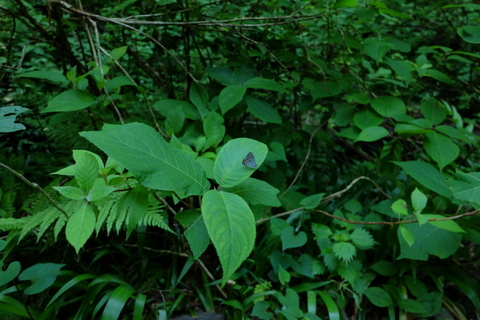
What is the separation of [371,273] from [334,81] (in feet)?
3.87

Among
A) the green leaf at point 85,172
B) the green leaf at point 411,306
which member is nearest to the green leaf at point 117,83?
the green leaf at point 85,172

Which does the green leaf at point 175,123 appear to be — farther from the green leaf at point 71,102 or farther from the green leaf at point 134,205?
the green leaf at point 134,205

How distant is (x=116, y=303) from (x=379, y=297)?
1.33 meters

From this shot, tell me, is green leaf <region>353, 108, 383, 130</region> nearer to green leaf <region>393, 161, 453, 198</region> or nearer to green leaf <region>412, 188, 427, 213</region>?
green leaf <region>393, 161, 453, 198</region>

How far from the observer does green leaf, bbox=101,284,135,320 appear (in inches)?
53.6

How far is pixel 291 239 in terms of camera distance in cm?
152

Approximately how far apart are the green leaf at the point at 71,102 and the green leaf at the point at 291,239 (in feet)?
Answer: 3.52

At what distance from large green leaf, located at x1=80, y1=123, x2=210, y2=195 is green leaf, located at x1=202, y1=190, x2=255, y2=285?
0.06 m

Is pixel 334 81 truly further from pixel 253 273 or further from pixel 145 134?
pixel 145 134

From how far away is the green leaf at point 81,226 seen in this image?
0.65 meters

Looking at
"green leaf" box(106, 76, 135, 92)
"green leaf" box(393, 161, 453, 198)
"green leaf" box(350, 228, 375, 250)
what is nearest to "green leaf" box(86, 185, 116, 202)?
"green leaf" box(106, 76, 135, 92)

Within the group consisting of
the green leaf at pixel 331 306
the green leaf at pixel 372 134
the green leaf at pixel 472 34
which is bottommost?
the green leaf at pixel 331 306

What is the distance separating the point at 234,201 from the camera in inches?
26.2

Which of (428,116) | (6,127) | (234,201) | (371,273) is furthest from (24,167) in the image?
(428,116)
